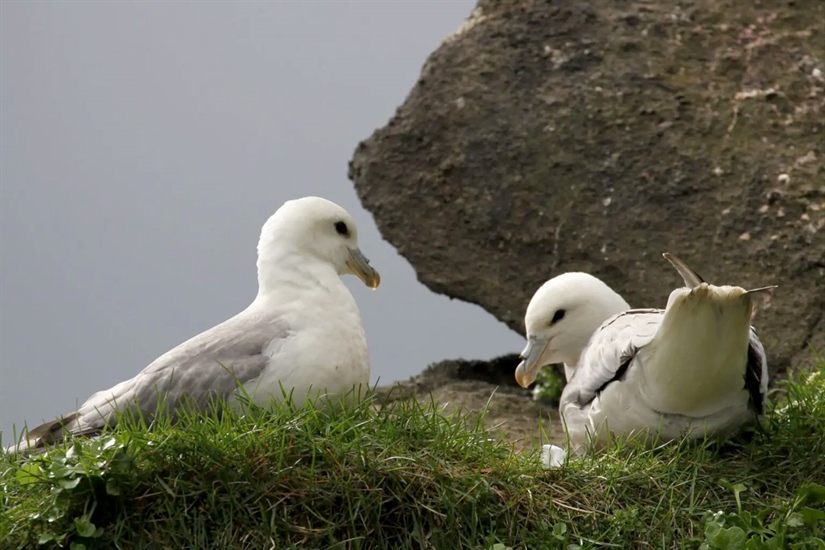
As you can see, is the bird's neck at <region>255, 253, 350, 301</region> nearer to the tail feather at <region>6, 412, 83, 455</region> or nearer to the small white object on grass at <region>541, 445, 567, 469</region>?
the tail feather at <region>6, 412, 83, 455</region>

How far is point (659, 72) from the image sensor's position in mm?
6375

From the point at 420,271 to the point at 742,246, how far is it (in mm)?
1816

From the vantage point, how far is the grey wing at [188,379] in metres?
3.57

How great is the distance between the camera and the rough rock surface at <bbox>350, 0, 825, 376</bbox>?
5988 mm

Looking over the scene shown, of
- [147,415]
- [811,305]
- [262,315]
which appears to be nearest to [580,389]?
[262,315]

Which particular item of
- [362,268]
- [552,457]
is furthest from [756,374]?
[362,268]

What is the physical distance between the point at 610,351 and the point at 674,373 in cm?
33

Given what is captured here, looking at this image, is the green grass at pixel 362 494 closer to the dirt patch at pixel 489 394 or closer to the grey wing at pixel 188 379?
the grey wing at pixel 188 379

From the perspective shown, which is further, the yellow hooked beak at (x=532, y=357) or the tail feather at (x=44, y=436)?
the yellow hooked beak at (x=532, y=357)

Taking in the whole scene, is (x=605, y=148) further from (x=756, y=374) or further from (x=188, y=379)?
(x=188, y=379)

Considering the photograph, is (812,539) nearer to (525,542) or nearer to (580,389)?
(525,542)

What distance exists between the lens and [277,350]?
3.64m

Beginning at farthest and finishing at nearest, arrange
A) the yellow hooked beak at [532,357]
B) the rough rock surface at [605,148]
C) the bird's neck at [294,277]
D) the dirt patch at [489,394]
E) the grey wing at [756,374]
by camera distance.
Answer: the rough rock surface at [605,148] → the dirt patch at [489,394] → the yellow hooked beak at [532,357] → the bird's neck at [294,277] → the grey wing at [756,374]

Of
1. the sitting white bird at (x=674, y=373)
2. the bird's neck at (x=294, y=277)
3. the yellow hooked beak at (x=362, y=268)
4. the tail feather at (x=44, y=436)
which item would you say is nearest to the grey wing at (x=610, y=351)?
the sitting white bird at (x=674, y=373)
